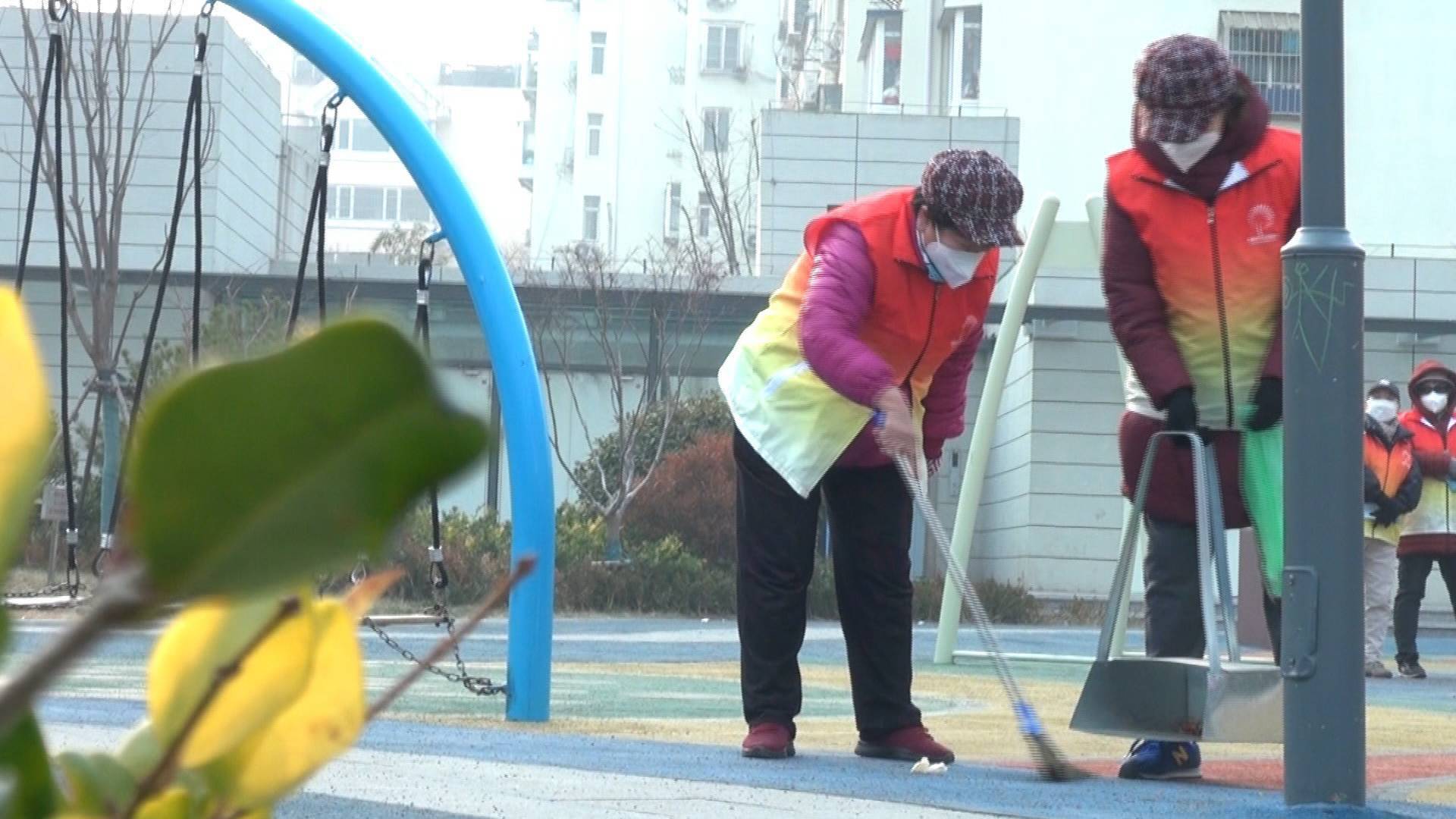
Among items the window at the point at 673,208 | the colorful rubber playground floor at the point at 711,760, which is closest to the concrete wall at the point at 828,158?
the colorful rubber playground floor at the point at 711,760

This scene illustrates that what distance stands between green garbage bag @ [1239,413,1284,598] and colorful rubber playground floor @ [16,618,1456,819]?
1.70 ft

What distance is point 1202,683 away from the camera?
4.38 metres

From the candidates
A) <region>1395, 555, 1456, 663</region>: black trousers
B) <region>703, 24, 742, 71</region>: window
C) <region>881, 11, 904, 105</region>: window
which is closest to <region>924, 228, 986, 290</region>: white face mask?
<region>1395, 555, 1456, 663</region>: black trousers

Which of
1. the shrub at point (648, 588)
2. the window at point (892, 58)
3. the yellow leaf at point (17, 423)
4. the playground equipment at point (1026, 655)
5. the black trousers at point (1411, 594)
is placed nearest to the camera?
the yellow leaf at point (17, 423)

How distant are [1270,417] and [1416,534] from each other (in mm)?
7604

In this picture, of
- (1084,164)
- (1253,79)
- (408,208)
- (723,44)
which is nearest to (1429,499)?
(1253,79)

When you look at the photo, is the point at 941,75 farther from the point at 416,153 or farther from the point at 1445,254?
the point at 416,153

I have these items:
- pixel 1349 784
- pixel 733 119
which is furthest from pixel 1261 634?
pixel 733 119

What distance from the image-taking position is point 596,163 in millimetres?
66438

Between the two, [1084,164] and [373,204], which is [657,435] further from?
[373,204]

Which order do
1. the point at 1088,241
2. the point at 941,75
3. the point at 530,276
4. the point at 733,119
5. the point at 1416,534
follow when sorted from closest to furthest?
the point at 1088,241
the point at 1416,534
the point at 530,276
the point at 941,75
the point at 733,119

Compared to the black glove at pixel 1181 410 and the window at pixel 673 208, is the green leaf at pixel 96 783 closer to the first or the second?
the black glove at pixel 1181 410

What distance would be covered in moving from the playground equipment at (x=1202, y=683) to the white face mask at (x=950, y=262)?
589mm

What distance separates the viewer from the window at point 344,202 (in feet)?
307
